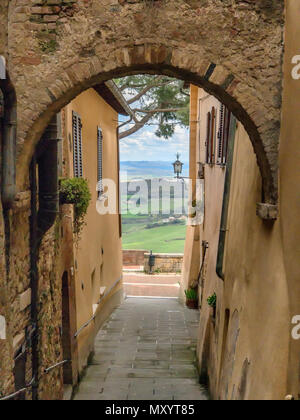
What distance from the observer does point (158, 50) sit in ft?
15.7

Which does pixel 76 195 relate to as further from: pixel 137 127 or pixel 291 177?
pixel 137 127

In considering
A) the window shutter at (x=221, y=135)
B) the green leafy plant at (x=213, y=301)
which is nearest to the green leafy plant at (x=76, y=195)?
the green leafy plant at (x=213, y=301)

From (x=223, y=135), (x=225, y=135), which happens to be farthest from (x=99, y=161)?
(x=225, y=135)

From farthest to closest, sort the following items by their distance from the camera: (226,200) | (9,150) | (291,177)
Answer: (226,200), (9,150), (291,177)

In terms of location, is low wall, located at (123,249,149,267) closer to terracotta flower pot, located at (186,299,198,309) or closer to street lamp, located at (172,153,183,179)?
street lamp, located at (172,153,183,179)

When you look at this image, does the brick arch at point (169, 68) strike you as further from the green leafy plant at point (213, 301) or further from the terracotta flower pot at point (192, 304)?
the terracotta flower pot at point (192, 304)

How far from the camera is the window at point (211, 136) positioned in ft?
37.7

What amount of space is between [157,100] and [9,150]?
1650 centimetres

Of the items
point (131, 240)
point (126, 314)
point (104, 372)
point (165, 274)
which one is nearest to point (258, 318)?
point (104, 372)

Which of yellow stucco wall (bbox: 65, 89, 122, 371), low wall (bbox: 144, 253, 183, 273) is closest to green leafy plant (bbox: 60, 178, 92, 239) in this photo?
yellow stucco wall (bbox: 65, 89, 122, 371)

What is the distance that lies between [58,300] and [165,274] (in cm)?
1552

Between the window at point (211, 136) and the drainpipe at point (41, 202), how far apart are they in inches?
231

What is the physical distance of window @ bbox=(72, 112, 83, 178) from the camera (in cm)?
887

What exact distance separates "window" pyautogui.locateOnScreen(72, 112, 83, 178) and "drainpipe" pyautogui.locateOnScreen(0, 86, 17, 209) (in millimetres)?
4088
